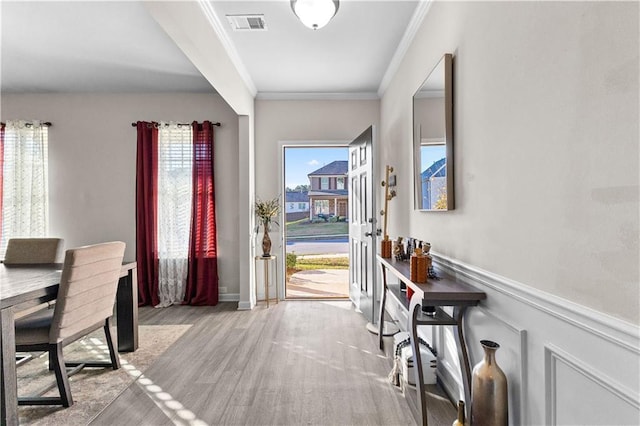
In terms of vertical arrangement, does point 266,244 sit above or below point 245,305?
above

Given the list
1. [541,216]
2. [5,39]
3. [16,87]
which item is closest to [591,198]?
[541,216]

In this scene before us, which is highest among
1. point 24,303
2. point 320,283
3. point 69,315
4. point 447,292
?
point 447,292

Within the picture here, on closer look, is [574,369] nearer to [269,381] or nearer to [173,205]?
[269,381]

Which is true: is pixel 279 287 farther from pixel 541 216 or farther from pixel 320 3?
pixel 541 216

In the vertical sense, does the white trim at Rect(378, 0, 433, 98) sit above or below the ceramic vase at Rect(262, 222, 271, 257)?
above

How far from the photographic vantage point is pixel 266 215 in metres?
4.37

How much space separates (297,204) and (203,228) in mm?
3926

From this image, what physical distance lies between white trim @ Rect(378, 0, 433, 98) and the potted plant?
6.43 ft

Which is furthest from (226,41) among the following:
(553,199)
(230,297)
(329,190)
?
(329,190)

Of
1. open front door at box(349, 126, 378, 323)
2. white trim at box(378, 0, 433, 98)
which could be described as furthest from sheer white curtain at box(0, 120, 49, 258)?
white trim at box(378, 0, 433, 98)

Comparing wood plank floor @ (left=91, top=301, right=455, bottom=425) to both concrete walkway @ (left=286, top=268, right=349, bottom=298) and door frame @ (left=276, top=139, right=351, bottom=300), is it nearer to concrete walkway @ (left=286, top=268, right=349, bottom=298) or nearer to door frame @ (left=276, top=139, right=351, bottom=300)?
door frame @ (left=276, top=139, right=351, bottom=300)

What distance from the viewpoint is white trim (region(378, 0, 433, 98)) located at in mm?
2557

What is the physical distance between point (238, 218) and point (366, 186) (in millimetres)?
1795

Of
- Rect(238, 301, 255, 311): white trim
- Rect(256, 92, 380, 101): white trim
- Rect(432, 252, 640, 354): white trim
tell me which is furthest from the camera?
Rect(256, 92, 380, 101): white trim
